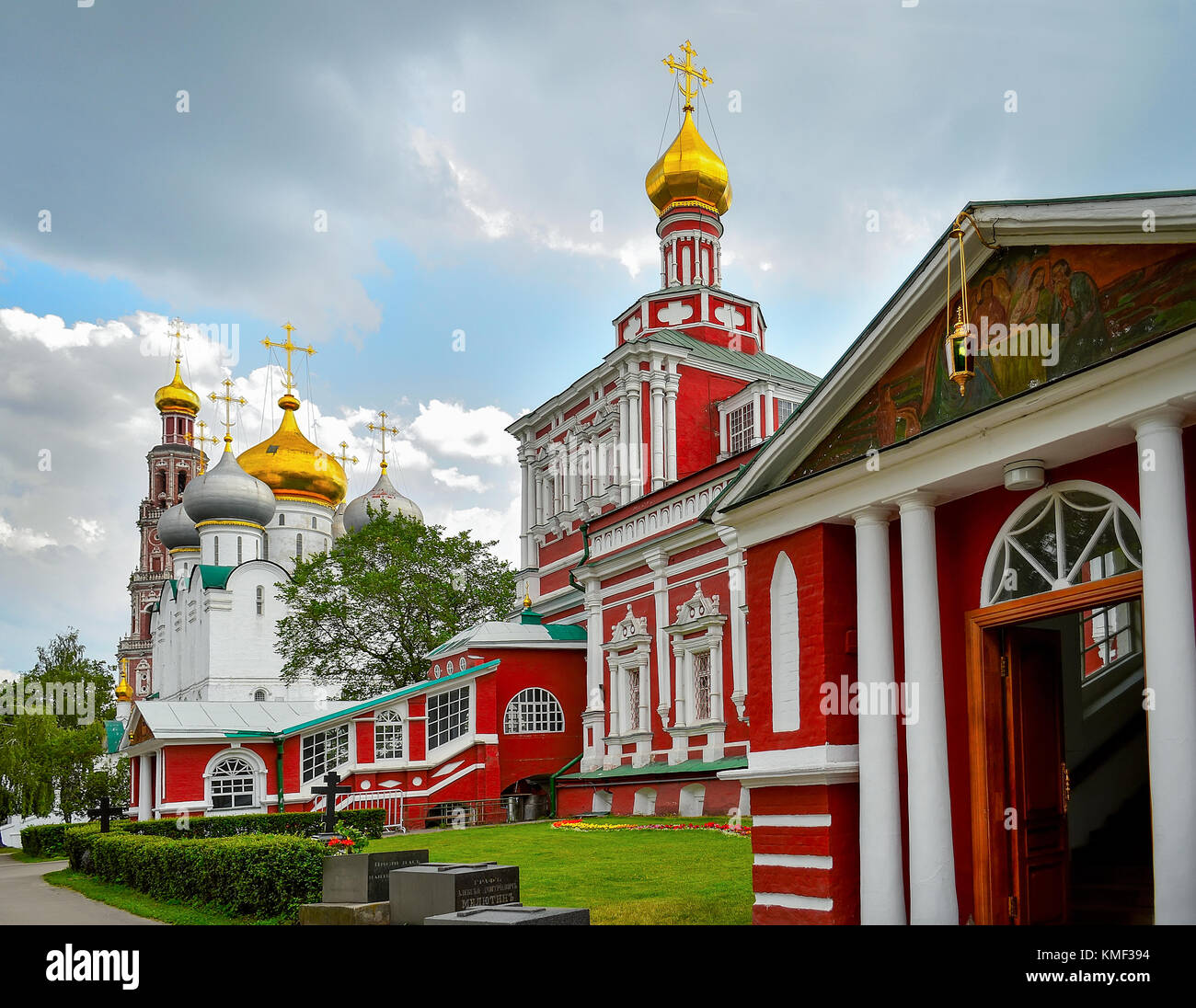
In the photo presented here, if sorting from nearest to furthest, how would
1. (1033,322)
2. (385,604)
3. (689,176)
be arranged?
(1033,322)
(689,176)
(385,604)

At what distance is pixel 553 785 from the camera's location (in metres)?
28.2

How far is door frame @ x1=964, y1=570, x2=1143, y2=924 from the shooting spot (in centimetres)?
861

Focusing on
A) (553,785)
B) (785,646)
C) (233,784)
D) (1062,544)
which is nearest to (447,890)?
(785,646)

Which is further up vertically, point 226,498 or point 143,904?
point 226,498

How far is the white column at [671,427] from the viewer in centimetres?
3031

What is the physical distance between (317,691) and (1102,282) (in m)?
48.0

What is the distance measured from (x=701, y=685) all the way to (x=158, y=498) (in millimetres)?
57986

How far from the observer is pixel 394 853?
427 inches

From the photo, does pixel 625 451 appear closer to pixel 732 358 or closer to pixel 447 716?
pixel 732 358

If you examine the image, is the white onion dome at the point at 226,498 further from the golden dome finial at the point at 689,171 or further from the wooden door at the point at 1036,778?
the wooden door at the point at 1036,778

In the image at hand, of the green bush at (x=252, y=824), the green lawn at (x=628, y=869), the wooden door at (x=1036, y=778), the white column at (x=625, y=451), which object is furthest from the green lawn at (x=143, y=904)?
the white column at (x=625, y=451)

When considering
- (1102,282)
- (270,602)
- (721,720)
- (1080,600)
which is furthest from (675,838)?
(270,602)

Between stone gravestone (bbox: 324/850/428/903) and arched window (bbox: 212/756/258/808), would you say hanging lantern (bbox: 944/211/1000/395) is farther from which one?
arched window (bbox: 212/756/258/808)
